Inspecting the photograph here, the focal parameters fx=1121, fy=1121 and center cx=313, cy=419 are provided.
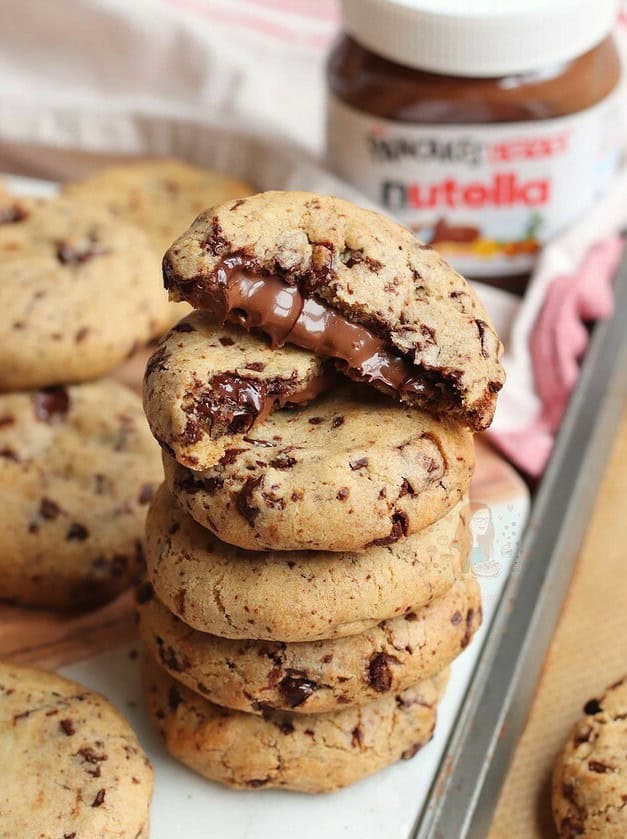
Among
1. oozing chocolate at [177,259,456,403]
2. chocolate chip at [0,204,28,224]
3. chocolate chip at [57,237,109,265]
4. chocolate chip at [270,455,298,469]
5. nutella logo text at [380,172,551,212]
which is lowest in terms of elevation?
chocolate chip at [0,204,28,224]

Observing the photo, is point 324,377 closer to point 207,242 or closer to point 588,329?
point 207,242

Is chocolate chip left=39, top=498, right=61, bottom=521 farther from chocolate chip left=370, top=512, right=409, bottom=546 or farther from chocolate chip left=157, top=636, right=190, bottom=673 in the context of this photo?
chocolate chip left=370, top=512, right=409, bottom=546

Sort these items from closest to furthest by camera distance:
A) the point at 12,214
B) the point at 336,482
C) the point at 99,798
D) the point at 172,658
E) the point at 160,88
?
the point at 336,482, the point at 99,798, the point at 172,658, the point at 12,214, the point at 160,88

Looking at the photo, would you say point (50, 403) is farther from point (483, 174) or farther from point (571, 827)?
point (571, 827)

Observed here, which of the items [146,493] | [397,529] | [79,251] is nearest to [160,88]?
[79,251]

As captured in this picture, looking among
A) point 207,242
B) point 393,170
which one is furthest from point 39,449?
point 393,170

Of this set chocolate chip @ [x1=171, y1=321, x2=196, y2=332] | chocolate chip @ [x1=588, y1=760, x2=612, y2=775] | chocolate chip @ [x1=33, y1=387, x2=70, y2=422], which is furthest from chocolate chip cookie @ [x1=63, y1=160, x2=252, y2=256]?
chocolate chip @ [x1=588, y1=760, x2=612, y2=775]

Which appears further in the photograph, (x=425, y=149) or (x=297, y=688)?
(x=425, y=149)
